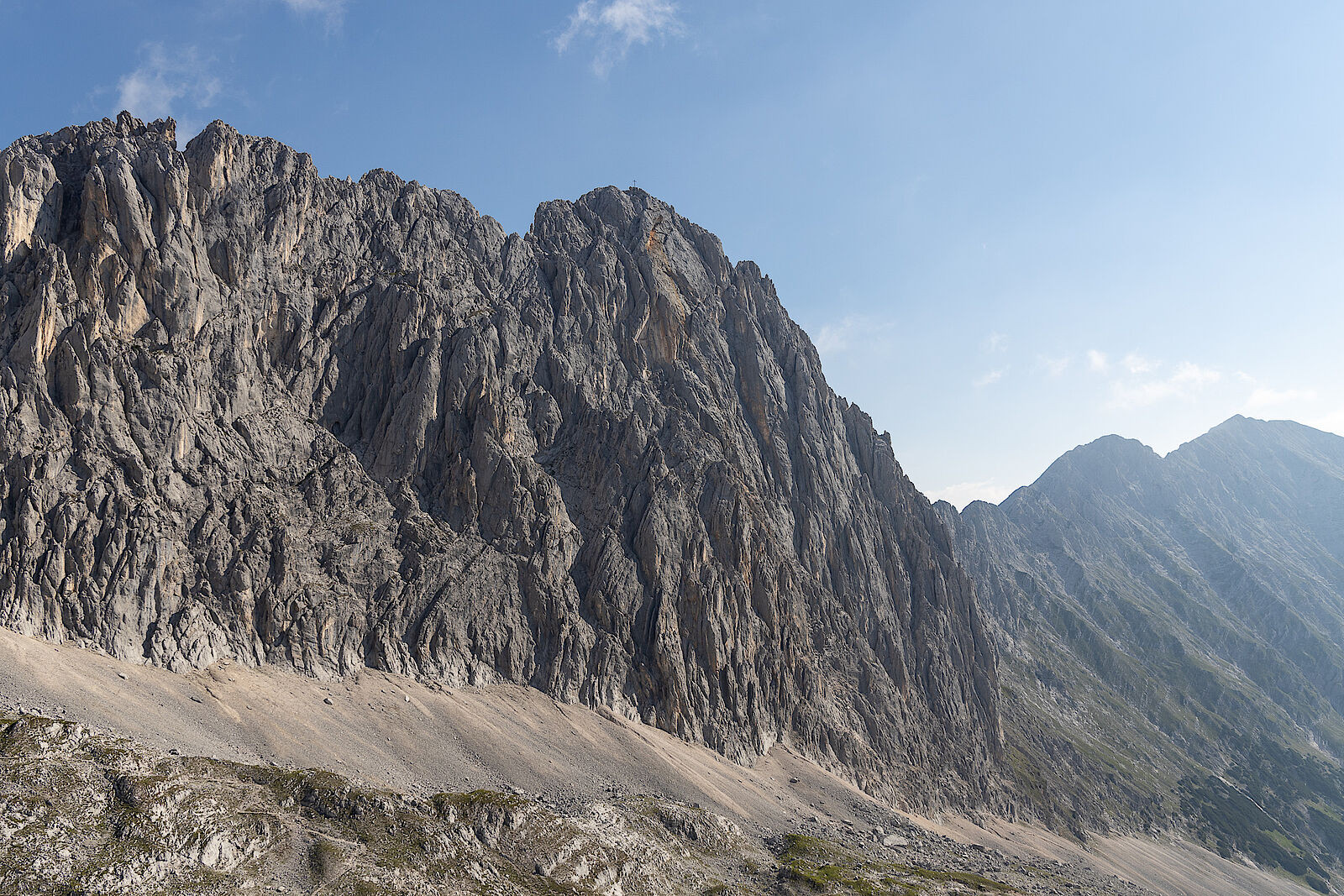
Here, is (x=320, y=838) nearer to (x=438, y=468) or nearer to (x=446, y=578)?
(x=446, y=578)

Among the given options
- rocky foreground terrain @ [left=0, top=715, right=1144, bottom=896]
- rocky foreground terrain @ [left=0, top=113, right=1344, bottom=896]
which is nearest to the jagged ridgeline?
rocky foreground terrain @ [left=0, top=113, right=1344, bottom=896]

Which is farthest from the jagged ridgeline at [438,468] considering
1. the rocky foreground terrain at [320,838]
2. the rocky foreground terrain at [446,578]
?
the rocky foreground terrain at [320,838]

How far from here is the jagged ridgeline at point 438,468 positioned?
94500mm

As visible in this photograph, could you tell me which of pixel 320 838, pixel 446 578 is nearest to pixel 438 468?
pixel 446 578

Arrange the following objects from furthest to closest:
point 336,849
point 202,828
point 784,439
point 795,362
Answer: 1. point 795,362
2. point 784,439
3. point 336,849
4. point 202,828

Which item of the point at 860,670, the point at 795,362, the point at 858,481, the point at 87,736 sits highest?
the point at 795,362

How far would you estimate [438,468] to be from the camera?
125 m

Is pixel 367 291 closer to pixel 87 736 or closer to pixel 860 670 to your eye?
pixel 87 736

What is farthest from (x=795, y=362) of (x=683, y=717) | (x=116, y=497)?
(x=116, y=497)

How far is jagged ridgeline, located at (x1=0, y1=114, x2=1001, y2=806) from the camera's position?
9450cm

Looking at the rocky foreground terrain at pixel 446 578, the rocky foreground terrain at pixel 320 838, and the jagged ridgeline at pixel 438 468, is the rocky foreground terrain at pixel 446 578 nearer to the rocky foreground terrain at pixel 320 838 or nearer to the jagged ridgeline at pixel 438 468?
the rocky foreground terrain at pixel 320 838

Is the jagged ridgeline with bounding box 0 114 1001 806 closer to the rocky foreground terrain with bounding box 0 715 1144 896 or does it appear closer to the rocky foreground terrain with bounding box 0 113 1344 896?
the rocky foreground terrain with bounding box 0 113 1344 896

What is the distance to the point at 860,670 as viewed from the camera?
15088cm

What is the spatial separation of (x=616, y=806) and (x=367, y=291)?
90586mm
